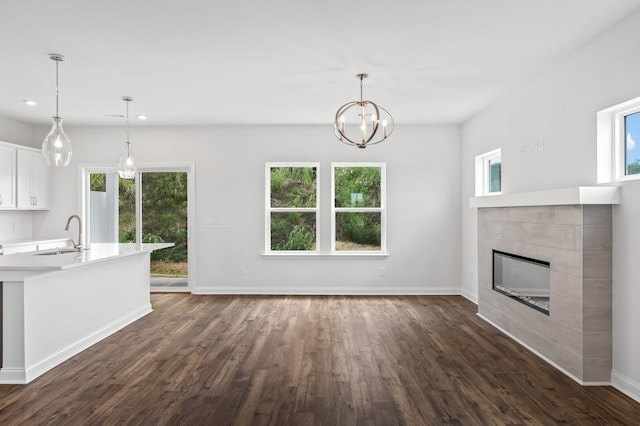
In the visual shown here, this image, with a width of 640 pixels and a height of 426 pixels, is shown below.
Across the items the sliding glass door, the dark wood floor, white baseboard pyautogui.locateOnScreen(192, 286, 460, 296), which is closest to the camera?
the dark wood floor

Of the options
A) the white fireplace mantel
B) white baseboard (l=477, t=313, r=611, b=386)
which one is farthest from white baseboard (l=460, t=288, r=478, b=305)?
the white fireplace mantel

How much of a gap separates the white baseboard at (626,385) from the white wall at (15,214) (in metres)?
7.34

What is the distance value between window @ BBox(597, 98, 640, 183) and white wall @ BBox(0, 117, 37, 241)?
23.7 ft

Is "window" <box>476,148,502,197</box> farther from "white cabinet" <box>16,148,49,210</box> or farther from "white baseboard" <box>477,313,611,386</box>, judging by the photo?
"white cabinet" <box>16,148,49,210</box>

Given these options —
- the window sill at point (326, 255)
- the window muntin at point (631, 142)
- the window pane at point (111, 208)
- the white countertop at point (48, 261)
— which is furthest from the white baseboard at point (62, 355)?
the window muntin at point (631, 142)

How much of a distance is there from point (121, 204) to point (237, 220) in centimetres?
190

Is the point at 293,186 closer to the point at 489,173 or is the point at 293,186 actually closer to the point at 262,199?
the point at 262,199

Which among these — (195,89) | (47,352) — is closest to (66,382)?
(47,352)

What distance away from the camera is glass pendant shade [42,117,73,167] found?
11.4ft

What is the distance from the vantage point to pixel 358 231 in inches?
261

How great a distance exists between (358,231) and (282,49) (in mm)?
3667

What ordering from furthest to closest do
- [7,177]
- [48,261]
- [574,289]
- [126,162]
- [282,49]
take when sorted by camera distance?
[7,177], [126,162], [282,49], [48,261], [574,289]

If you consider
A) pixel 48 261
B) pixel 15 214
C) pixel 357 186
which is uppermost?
pixel 357 186

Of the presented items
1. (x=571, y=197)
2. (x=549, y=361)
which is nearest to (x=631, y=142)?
(x=571, y=197)
